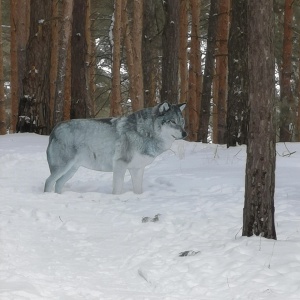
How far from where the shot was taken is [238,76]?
10703 mm

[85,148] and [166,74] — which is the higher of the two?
[166,74]

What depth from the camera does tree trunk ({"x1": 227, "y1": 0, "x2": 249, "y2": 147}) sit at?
34.9ft

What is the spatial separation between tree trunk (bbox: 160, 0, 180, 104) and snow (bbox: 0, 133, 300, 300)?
5412 millimetres

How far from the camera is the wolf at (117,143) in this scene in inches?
308

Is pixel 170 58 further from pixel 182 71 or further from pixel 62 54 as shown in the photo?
pixel 182 71

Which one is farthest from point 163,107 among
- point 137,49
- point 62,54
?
point 137,49

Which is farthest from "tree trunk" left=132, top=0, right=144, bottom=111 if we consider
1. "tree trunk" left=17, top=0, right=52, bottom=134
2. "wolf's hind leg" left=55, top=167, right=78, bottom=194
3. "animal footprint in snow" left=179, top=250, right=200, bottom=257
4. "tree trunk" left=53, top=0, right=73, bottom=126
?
"animal footprint in snow" left=179, top=250, right=200, bottom=257

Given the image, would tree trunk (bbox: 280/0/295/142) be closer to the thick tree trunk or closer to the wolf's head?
the thick tree trunk

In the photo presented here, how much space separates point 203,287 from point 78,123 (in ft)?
14.6

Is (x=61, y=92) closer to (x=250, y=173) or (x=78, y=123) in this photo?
(x=78, y=123)

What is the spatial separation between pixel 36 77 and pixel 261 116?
9.58m

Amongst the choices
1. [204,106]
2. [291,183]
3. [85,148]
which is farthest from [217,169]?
[204,106]

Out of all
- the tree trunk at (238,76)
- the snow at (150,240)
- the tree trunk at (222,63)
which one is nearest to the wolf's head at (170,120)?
the snow at (150,240)

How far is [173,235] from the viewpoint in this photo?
19.0 feet
